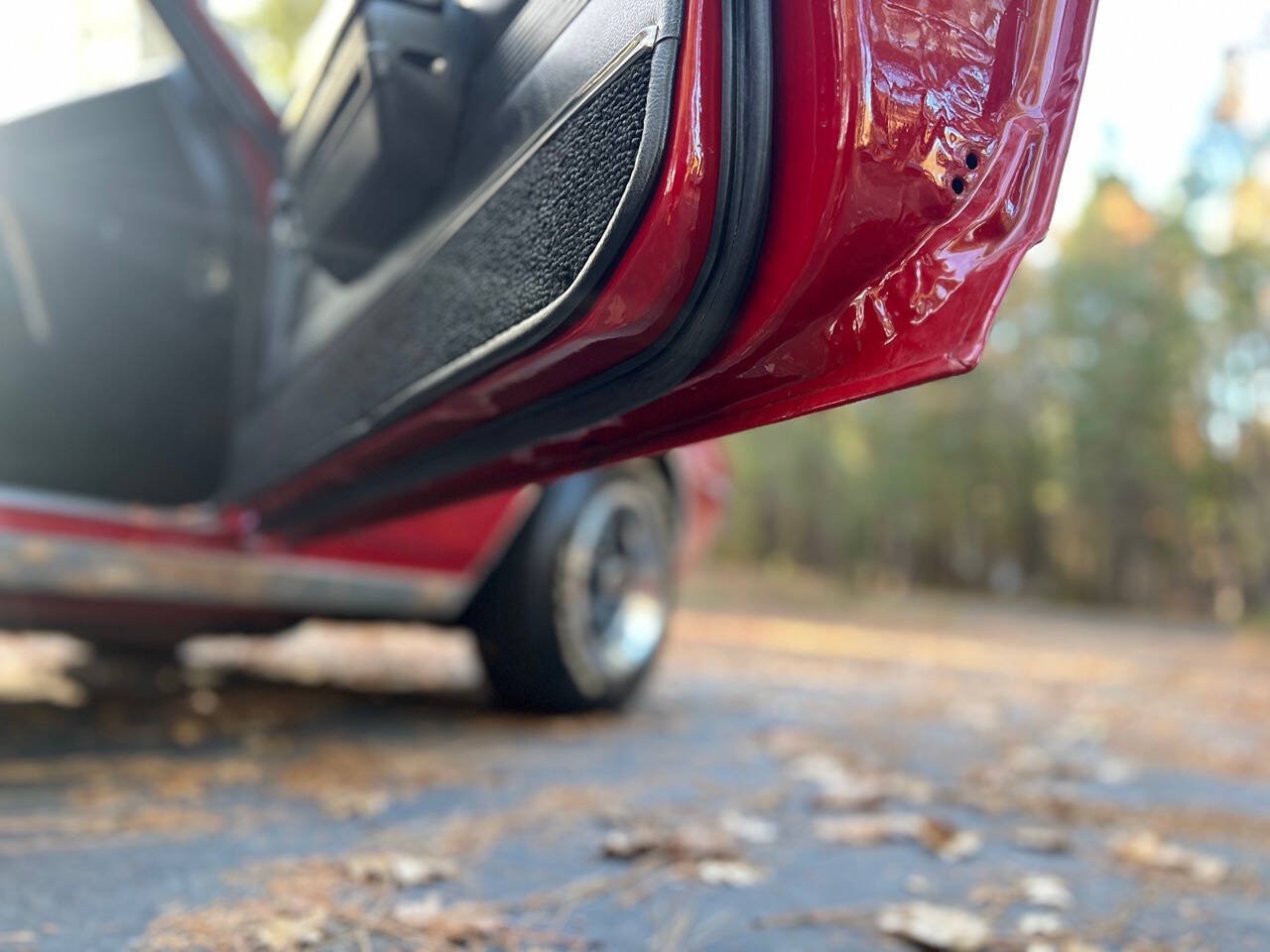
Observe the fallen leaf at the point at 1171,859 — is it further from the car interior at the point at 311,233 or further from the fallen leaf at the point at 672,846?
the car interior at the point at 311,233

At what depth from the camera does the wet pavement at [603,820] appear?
1334mm

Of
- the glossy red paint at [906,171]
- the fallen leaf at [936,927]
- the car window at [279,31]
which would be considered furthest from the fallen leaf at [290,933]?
the car window at [279,31]

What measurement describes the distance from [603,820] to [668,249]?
4.24 ft

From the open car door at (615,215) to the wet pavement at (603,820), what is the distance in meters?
0.62

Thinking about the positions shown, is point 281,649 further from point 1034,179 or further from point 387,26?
point 1034,179

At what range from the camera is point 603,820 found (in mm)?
1859

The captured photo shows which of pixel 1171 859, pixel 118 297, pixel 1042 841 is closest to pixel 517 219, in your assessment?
pixel 1042 841

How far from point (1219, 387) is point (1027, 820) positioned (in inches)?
720

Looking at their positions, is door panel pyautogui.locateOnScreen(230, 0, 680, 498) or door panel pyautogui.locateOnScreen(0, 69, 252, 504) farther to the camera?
door panel pyautogui.locateOnScreen(0, 69, 252, 504)

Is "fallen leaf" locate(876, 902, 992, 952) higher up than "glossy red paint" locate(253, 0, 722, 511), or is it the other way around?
"glossy red paint" locate(253, 0, 722, 511)

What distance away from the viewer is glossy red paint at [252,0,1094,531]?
2.78 feet

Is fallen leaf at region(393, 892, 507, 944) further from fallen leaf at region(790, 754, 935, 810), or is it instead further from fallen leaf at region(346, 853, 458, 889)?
fallen leaf at region(790, 754, 935, 810)

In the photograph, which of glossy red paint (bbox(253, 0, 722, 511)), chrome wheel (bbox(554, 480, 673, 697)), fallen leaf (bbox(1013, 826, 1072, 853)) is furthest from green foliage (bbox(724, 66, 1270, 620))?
glossy red paint (bbox(253, 0, 722, 511))

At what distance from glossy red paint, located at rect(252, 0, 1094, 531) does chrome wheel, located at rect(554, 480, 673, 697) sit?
1880 mm
